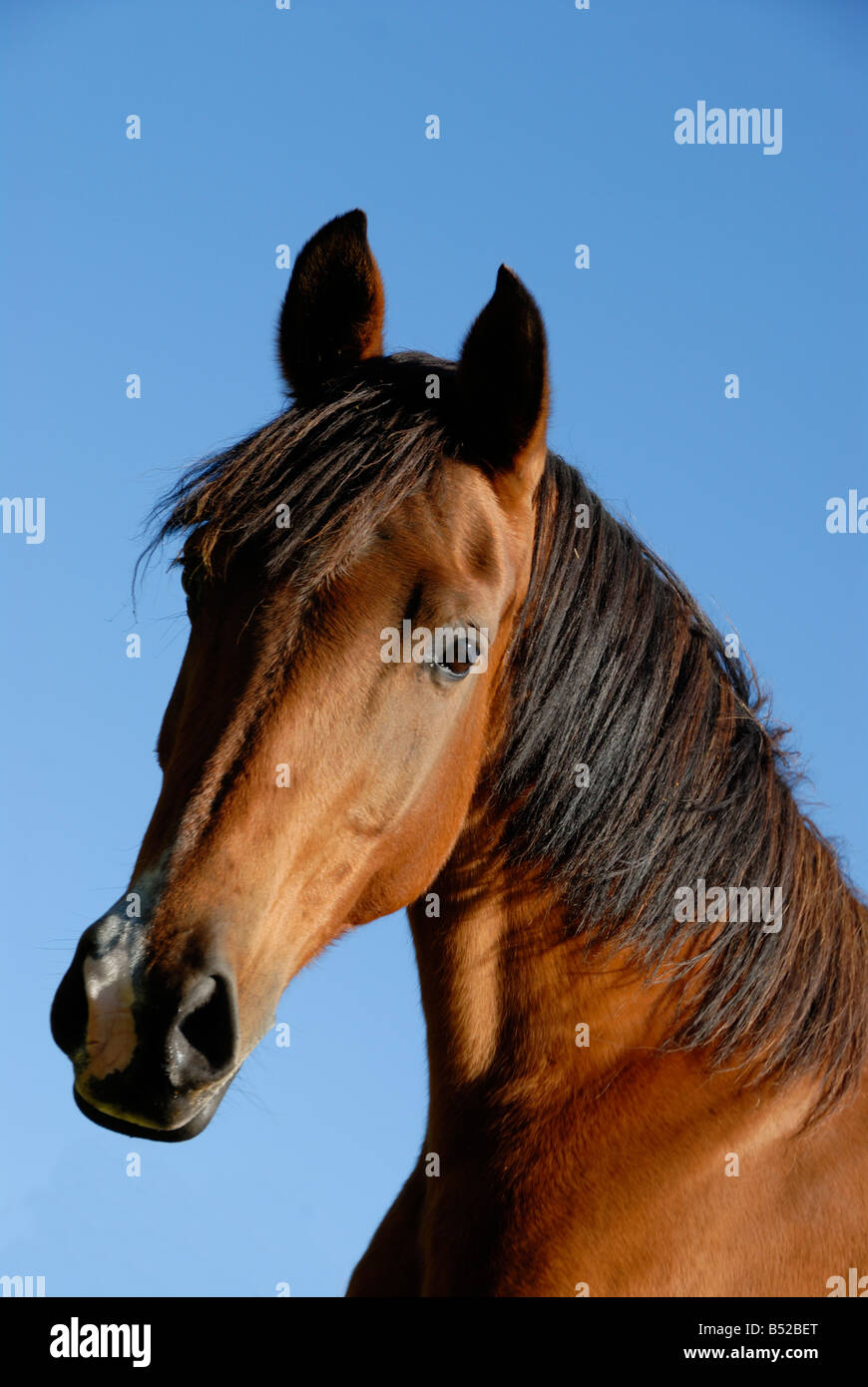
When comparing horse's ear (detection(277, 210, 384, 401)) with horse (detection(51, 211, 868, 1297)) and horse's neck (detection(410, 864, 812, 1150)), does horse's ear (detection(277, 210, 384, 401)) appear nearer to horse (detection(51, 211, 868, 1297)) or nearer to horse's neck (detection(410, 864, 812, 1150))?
horse (detection(51, 211, 868, 1297))

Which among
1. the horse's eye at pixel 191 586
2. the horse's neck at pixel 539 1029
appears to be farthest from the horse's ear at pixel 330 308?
the horse's neck at pixel 539 1029

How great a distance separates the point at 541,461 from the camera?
3791mm

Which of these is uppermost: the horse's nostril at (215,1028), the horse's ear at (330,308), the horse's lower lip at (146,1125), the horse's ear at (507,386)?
the horse's ear at (330,308)

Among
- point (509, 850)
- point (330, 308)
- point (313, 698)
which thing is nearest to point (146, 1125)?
point (313, 698)

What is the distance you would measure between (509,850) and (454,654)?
0.71 metres

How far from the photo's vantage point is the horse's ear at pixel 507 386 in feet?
12.0

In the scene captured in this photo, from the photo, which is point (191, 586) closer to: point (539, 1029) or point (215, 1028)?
point (215, 1028)

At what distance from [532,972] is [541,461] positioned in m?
1.63

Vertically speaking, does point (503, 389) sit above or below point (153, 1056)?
above

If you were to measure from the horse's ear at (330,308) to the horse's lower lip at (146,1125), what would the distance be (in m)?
2.55

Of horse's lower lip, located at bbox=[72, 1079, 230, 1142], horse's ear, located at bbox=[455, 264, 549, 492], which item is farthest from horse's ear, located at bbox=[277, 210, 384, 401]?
horse's lower lip, located at bbox=[72, 1079, 230, 1142]

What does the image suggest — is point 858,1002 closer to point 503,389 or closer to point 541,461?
point 541,461

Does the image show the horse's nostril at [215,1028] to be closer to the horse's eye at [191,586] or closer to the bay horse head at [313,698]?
the bay horse head at [313,698]
